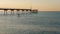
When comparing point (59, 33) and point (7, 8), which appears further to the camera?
point (7, 8)

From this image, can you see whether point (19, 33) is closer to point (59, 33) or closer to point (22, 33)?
point (22, 33)

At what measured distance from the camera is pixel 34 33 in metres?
36.7

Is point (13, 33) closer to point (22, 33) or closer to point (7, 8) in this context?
point (22, 33)

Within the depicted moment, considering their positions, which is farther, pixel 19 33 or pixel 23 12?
pixel 23 12

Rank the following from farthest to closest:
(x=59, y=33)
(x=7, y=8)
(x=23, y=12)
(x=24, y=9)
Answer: (x=23, y=12), (x=24, y=9), (x=7, y=8), (x=59, y=33)

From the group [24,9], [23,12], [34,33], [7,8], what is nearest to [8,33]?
[34,33]

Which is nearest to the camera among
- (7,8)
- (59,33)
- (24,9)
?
(59,33)

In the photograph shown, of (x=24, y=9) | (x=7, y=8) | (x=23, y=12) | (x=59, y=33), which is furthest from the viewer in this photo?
(x=23, y=12)

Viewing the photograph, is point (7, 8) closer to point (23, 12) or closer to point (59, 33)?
point (23, 12)

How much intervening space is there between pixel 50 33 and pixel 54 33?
83cm

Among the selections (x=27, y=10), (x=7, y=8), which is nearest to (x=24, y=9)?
(x=27, y=10)

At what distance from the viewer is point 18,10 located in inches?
5182

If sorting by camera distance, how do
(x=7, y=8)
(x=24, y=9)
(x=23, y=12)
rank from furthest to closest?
(x=23, y=12) < (x=24, y=9) < (x=7, y=8)

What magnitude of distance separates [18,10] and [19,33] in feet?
313
